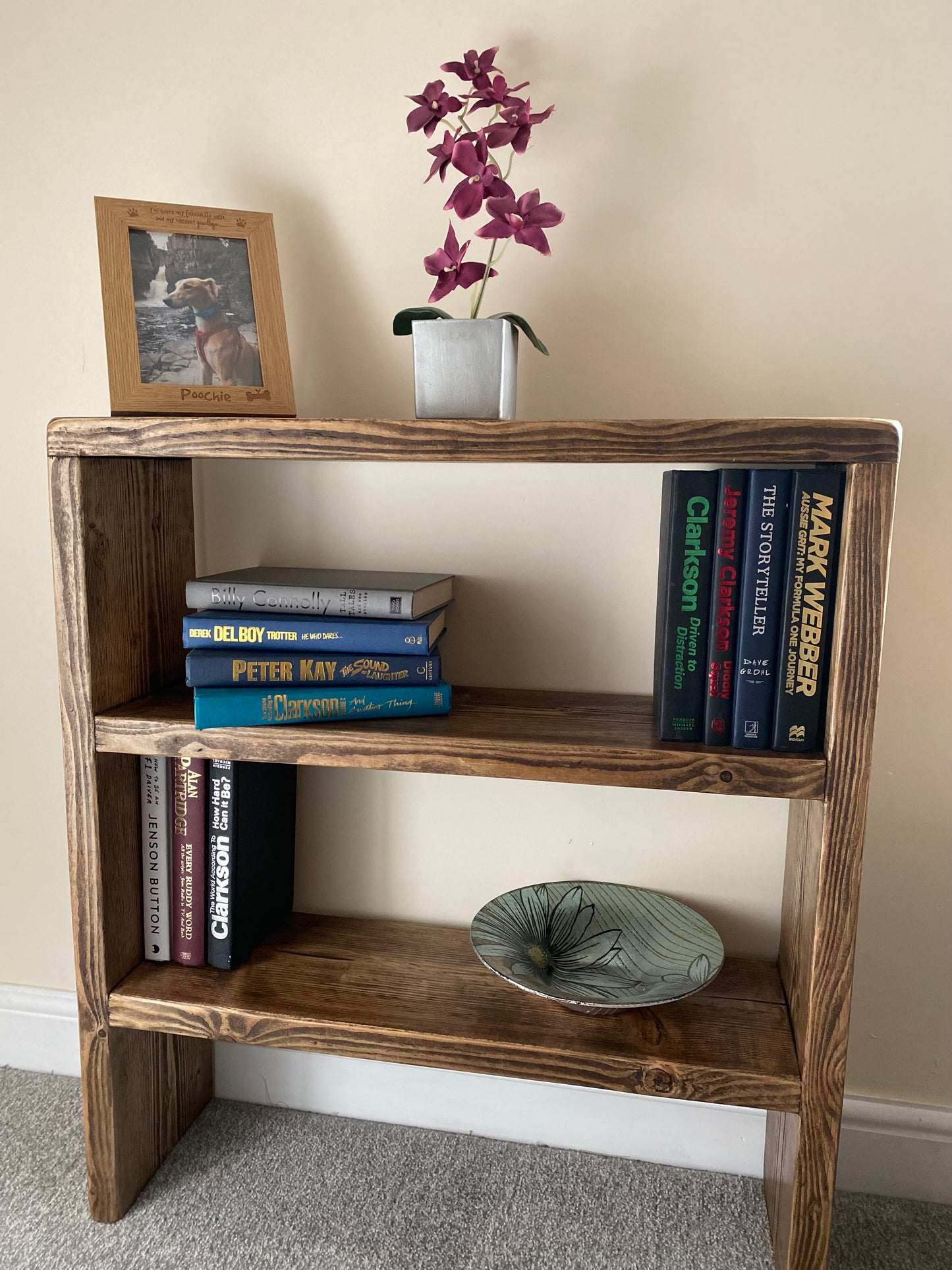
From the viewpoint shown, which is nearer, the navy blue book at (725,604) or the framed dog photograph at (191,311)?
the navy blue book at (725,604)

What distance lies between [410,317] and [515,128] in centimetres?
22

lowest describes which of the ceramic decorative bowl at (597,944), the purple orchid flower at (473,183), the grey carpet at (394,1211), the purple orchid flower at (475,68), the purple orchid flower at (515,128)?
the grey carpet at (394,1211)

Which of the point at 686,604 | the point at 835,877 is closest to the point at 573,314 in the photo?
the point at 686,604

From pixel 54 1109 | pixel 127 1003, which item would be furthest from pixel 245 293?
pixel 54 1109

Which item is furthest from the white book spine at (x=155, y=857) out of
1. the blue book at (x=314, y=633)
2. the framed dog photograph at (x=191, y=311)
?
the framed dog photograph at (x=191, y=311)

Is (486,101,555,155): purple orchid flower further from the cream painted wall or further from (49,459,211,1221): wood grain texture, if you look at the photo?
(49,459,211,1221): wood grain texture

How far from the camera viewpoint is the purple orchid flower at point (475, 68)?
3.13 feet

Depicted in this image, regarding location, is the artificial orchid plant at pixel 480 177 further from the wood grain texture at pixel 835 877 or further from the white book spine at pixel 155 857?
the white book spine at pixel 155 857

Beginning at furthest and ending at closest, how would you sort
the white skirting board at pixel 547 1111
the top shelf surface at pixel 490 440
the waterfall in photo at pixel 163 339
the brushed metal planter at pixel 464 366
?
1. the white skirting board at pixel 547 1111
2. the waterfall in photo at pixel 163 339
3. the brushed metal planter at pixel 464 366
4. the top shelf surface at pixel 490 440

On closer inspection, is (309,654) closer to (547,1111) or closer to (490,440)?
(490,440)

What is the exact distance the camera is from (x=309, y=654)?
1.00 m

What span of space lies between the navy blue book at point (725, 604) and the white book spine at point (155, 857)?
26.0 inches

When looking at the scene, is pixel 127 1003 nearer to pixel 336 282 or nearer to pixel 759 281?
pixel 336 282

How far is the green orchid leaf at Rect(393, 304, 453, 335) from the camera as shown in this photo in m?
0.99
